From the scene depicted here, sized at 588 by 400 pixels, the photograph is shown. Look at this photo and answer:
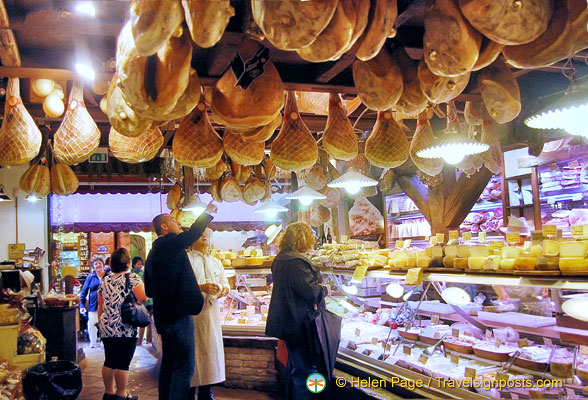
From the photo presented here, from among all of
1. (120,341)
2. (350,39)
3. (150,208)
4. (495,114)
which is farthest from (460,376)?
(150,208)

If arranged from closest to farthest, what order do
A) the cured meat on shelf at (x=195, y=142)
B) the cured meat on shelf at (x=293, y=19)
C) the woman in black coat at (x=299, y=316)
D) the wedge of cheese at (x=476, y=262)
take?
the cured meat on shelf at (x=293, y=19)
the cured meat on shelf at (x=195, y=142)
the wedge of cheese at (x=476, y=262)
the woman in black coat at (x=299, y=316)

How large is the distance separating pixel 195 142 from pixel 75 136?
69cm

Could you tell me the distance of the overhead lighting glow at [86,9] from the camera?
5.75ft

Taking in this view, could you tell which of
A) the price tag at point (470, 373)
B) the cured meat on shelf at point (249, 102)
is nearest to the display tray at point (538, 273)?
the price tag at point (470, 373)

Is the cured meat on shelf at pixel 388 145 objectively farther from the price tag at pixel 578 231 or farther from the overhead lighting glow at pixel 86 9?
the overhead lighting glow at pixel 86 9

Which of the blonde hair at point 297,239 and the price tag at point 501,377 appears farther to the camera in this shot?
the blonde hair at point 297,239

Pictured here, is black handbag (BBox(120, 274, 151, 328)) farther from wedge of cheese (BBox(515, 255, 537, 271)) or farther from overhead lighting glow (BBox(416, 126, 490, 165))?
wedge of cheese (BBox(515, 255, 537, 271))

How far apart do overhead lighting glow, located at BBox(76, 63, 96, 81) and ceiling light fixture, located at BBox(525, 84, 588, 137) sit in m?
1.89

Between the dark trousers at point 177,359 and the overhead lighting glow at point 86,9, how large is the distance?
259 centimetres

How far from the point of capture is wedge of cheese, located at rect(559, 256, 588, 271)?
7.87 feet

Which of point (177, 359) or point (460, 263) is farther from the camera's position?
point (177, 359)

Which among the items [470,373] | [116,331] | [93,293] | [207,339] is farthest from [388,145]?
[93,293]

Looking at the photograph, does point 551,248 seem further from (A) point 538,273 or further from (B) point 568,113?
(B) point 568,113

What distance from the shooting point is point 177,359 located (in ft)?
12.7
